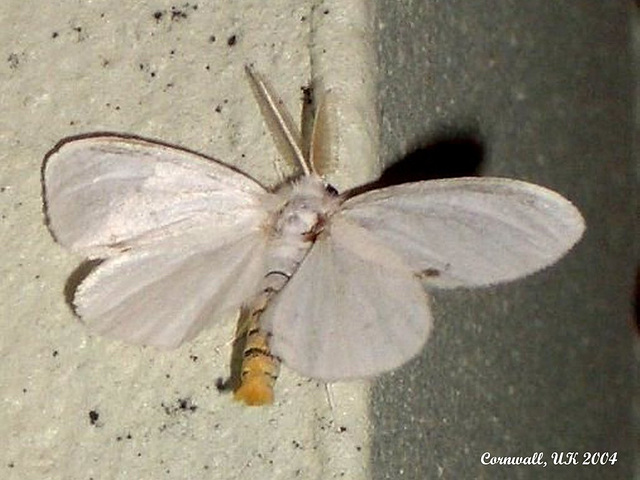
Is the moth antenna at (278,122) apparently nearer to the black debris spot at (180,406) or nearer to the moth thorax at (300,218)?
the moth thorax at (300,218)

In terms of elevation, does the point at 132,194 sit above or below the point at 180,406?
above

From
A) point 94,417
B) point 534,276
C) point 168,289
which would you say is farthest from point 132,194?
point 534,276

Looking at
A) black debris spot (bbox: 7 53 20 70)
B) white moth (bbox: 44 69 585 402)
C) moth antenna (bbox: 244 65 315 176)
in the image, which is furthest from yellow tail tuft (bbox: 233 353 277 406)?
black debris spot (bbox: 7 53 20 70)

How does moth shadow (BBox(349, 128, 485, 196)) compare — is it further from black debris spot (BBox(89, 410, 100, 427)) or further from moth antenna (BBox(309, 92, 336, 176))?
black debris spot (BBox(89, 410, 100, 427))

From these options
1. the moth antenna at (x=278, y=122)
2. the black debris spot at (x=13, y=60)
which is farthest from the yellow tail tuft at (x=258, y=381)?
the black debris spot at (x=13, y=60)

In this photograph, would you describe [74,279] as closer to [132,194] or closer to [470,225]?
[132,194]

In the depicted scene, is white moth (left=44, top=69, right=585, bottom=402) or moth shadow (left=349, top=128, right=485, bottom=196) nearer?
white moth (left=44, top=69, right=585, bottom=402)
